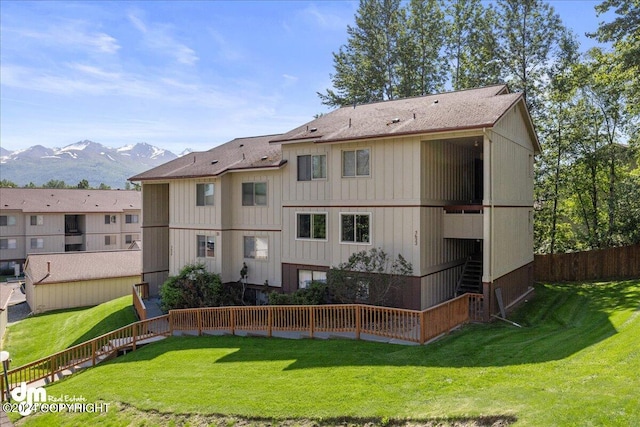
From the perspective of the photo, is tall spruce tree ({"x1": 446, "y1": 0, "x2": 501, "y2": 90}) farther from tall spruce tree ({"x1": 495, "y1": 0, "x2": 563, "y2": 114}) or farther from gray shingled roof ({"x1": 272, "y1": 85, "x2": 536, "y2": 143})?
gray shingled roof ({"x1": 272, "y1": 85, "x2": 536, "y2": 143})

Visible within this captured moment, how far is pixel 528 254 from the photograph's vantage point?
66.3ft

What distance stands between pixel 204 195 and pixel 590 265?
71.8 feet

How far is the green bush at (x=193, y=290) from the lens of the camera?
59.8 feet

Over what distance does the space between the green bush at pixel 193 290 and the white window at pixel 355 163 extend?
788 centimetres

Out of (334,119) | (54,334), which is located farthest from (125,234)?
(334,119)

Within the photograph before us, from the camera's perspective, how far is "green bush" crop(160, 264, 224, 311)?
18219 millimetres

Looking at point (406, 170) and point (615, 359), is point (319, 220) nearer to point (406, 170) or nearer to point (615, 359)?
point (406, 170)

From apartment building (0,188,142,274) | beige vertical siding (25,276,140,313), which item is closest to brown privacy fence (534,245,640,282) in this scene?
beige vertical siding (25,276,140,313)

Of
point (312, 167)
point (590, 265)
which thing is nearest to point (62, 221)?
point (312, 167)

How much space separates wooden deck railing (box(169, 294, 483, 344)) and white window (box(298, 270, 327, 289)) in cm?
298

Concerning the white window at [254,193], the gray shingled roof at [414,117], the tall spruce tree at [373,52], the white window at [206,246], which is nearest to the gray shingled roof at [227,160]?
the white window at [254,193]

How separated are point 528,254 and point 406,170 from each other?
9448mm

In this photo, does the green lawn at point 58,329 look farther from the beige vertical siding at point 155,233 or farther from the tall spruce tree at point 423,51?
the tall spruce tree at point 423,51

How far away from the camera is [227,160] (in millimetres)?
20984
